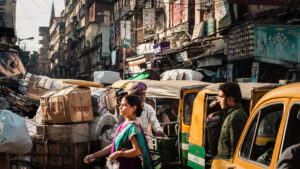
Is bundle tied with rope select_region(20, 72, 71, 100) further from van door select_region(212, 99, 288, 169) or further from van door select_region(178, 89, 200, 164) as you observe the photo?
van door select_region(212, 99, 288, 169)

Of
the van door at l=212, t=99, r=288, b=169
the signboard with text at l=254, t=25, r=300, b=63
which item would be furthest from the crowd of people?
the signboard with text at l=254, t=25, r=300, b=63

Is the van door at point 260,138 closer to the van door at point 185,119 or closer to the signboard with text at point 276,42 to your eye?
the van door at point 185,119

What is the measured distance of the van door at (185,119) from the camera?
7.55 metres

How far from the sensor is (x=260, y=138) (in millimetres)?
3324

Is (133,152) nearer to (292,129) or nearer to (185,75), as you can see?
(292,129)

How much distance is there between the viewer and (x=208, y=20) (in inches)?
852

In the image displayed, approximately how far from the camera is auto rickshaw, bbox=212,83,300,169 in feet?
8.20

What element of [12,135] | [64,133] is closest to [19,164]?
[64,133]

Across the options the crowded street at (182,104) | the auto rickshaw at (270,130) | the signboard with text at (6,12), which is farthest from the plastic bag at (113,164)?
the signboard with text at (6,12)

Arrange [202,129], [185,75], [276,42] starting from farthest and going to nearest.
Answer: [185,75] < [276,42] < [202,129]

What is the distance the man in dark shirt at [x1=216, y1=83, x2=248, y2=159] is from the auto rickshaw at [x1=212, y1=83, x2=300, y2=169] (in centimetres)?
75

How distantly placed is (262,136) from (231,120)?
111 centimetres

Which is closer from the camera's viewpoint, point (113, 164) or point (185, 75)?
point (113, 164)

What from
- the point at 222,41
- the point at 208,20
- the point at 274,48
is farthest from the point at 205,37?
the point at 274,48
